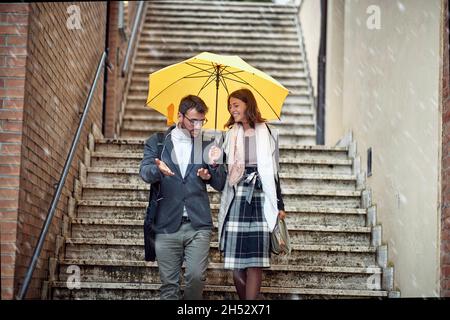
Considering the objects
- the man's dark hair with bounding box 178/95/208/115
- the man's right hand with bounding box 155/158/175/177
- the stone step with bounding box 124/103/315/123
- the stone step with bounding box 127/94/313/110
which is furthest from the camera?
the stone step with bounding box 127/94/313/110

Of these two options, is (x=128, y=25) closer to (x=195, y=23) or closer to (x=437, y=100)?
(x=195, y=23)

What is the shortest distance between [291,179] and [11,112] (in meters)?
3.27

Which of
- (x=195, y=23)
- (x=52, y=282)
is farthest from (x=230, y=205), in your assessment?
(x=195, y=23)

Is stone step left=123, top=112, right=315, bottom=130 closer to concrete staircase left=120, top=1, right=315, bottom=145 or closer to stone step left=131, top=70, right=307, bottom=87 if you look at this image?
concrete staircase left=120, top=1, right=315, bottom=145

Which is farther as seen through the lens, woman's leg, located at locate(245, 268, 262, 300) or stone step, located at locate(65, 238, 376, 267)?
stone step, located at locate(65, 238, 376, 267)

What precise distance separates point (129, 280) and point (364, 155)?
2881 millimetres

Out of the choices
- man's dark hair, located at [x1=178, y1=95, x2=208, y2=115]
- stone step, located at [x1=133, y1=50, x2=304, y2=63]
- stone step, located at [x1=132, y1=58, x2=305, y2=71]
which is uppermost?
stone step, located at [x1=133, y1=50, x2=304, y2=63]

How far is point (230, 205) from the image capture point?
4.88 meters

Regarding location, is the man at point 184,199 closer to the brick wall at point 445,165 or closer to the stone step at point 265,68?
the brick wall at point 445,165

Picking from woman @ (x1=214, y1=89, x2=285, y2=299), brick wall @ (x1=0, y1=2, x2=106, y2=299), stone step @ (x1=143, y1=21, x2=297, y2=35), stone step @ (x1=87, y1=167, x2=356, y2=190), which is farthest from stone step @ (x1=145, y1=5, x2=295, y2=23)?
woman @ (x1=214, y1=89, x2=285, y2=299)

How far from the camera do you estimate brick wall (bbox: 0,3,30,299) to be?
16.4ft

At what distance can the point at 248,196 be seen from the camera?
484 cm

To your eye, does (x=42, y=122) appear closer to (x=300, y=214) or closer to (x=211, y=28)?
(x=300, y=214)

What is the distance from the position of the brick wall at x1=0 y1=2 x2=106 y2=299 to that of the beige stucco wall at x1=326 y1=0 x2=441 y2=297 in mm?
2963
